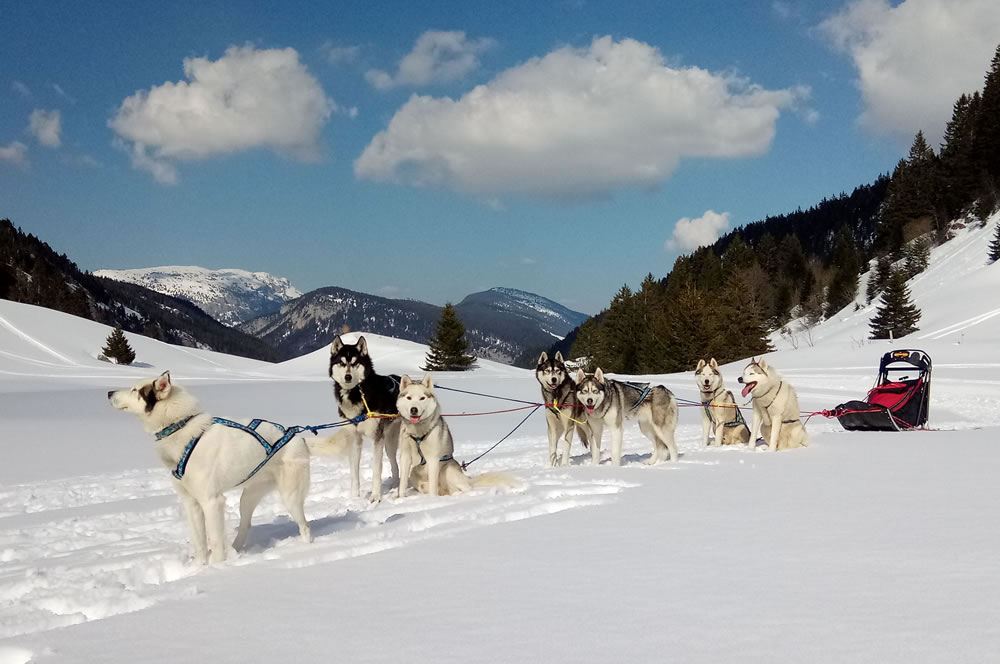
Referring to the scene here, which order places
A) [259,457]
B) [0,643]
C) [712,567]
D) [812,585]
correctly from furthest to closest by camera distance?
[259,457] → [712,567] → [812,585] → [0,643]

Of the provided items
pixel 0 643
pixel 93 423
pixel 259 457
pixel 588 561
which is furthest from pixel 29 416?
pixel 588 561

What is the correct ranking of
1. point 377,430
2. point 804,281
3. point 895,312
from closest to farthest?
1. point 377,430
2. point 895,312
3. point 804,281

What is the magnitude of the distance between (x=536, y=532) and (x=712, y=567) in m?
1.35

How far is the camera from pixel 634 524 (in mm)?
4660

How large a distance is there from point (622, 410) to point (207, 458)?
5.49m

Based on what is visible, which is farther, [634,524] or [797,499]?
[797,499]

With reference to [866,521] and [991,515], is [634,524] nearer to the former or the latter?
[866,521]

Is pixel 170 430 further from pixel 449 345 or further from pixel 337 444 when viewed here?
pixel 449 345

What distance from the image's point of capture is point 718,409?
33.1 feet

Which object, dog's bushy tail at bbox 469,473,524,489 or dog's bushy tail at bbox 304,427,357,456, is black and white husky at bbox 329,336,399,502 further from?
dog's bushy tail at bbox 469,473,524,489

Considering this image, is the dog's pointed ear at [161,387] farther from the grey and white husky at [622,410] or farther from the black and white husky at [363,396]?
the grey and white husky at [622,410]

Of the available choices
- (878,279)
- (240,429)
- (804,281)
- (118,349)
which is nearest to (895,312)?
(878,279)

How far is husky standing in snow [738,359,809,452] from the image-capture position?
9.04 m

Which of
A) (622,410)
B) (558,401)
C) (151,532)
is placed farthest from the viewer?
(558,401)
